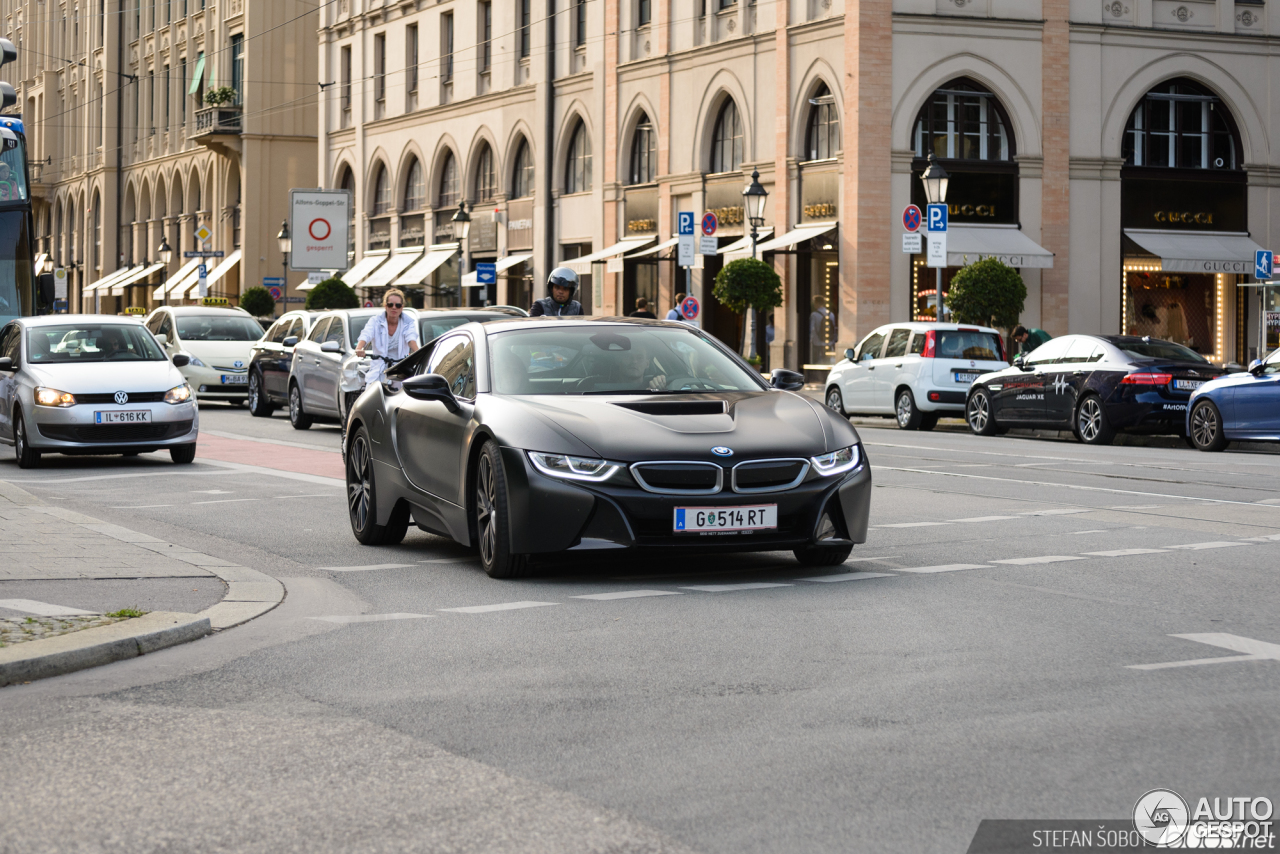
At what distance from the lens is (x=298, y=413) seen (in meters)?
25.3

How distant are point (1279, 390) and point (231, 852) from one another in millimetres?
18728

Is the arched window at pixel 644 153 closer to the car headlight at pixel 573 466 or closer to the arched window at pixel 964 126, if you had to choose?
the arched window at pixel 964 126

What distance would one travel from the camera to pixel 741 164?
43031mm

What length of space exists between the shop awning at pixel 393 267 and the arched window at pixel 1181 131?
2554cm

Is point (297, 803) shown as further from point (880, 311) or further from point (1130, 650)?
point (880, 311)

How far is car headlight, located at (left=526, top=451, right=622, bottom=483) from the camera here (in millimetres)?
8789

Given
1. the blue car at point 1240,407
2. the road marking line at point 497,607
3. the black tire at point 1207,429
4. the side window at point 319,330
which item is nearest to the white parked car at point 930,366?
the black tire at point 1207,429

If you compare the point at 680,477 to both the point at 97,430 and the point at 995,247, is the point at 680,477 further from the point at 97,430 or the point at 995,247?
the point at 995,247

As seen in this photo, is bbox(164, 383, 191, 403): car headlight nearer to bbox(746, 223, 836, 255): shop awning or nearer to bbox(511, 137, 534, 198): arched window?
bbox(746, 223, 836, 255): shop awning

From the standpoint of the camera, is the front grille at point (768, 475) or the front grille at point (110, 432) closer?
the front grille at point (768, 475)

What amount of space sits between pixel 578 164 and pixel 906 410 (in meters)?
24.6

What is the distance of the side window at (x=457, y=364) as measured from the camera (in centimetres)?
1008

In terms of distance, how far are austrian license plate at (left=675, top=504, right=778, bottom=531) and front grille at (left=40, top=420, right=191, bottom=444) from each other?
34.1 ft

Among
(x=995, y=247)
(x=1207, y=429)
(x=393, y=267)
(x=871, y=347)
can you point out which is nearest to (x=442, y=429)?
(x=1207, y=429)
